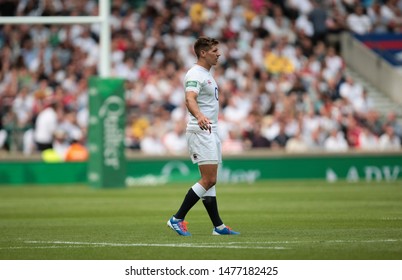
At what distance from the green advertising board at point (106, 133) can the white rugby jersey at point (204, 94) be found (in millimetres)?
12527

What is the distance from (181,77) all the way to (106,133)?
582 centimetres

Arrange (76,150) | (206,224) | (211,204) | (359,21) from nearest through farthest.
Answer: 1. (211,204)
2. (206,224)
3. (76,150)
4. (359,21)

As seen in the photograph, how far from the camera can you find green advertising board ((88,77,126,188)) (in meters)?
26.1

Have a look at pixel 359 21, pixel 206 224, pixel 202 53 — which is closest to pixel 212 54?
pixel 202 53

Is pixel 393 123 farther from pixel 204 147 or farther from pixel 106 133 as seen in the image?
pixel 204 147

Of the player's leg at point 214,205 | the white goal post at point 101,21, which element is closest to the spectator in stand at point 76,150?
the white goal post at point 101,21

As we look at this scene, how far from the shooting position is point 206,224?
1573cm

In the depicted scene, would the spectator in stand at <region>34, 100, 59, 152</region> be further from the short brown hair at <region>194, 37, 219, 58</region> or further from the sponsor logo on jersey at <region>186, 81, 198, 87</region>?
the sponsor logo on jersey at <region>186, 81, 198, 87</region>

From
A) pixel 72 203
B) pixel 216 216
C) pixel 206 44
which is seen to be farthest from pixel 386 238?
pixel 72 203

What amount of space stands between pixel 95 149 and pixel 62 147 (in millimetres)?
2940

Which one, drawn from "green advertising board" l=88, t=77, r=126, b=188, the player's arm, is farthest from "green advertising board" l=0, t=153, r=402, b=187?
the player's arm

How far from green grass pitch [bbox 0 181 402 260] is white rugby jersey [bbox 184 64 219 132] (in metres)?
1.35

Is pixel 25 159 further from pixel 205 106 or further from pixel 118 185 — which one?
pixel 205 106

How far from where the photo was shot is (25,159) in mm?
28172
